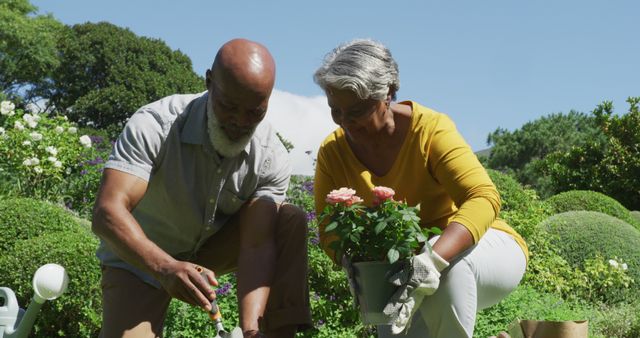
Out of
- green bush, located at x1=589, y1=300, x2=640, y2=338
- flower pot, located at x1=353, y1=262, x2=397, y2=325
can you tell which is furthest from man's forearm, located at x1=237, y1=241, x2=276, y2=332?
green bush, located at x1=589, y1=300, x2=640, y2=338

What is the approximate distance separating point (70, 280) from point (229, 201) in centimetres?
220

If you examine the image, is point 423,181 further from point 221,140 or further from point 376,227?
point 221,140

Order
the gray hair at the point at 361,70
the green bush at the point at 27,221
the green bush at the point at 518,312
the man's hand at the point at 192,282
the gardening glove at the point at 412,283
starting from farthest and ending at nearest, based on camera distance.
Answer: the green bush at the point at 27,221
the green bush at the point at 518,312
the gray hair at the point at 361,70
the gardening glove at the point at 412,283
the man's hand at the point at 192,282

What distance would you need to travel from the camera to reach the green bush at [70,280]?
4.91m

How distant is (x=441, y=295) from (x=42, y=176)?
22.6 ft

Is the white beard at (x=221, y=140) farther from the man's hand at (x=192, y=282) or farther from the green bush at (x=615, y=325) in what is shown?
the green bush at (x=615, y=325)

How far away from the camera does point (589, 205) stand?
1004cm

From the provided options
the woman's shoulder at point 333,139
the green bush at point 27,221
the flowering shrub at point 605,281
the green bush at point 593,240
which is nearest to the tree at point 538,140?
the green bush at point 593,240

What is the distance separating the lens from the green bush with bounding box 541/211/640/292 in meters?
7.82

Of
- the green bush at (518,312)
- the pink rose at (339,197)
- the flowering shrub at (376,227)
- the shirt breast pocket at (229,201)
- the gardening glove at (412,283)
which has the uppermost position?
the shirt breast pocket at (229,201)

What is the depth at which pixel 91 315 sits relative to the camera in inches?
190

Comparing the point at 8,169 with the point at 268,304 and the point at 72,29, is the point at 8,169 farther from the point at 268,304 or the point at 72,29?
the point at 72,29

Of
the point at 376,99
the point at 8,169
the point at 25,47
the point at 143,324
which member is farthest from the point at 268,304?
the point at 25,47

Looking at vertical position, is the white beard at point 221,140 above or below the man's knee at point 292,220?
above
